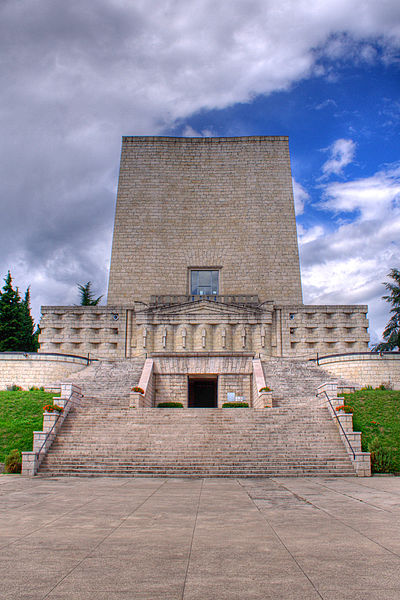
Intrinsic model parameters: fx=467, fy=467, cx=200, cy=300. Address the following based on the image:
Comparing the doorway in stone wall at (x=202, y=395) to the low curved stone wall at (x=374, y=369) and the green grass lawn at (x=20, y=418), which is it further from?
the green grass lawn at (x=20, y=418)

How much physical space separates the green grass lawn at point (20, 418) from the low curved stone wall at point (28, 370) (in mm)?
3471

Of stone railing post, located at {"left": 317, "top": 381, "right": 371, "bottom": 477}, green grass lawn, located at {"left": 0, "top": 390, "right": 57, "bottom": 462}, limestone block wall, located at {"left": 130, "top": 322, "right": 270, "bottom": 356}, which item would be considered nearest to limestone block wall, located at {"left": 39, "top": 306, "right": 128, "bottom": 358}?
limestone block wall, located at {"left": 130, "top": 322, "right": 270, "bottom": 356}

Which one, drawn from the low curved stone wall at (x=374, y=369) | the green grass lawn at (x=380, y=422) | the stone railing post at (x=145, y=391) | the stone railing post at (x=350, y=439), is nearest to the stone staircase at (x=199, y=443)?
the stone railing post at (x=350, y=439)

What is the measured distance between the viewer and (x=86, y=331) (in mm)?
32844

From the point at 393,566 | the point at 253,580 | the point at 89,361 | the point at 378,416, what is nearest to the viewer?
the point at 253,580

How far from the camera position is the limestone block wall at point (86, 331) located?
32656 mm

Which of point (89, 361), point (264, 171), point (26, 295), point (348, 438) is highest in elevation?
point (264, 171)

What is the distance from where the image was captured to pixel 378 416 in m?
18.5

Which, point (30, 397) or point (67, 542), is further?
point (30, 397)

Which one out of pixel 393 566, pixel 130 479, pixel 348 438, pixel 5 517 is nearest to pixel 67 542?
pixel 5 517

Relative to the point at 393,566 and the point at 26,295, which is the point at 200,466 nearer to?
the point at 393,566

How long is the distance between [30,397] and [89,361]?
7.46m

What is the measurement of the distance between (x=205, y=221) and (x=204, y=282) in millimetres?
5069

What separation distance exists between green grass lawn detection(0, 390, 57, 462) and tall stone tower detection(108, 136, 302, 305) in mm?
14922
